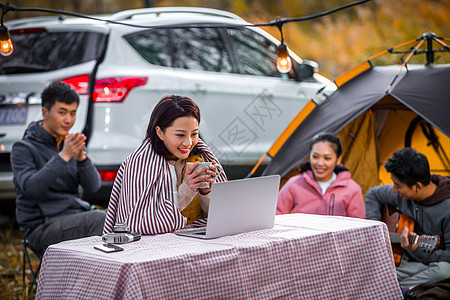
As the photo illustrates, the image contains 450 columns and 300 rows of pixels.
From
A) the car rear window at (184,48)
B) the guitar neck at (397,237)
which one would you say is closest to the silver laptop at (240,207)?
the guitar neck at (397,237)

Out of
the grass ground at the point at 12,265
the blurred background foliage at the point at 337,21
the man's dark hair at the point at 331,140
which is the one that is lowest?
the grass ground at the point at 12,265

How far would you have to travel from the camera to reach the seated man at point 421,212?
13.0 feet

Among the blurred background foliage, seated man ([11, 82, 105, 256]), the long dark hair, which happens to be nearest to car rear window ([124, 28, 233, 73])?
seated man ([11, 82, 105, 256])

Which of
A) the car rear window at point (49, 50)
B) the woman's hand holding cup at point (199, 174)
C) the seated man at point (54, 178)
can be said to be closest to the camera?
the woman's hand holding cup at point (199, 174)

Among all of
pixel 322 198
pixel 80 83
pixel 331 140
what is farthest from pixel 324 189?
pixel 80 83

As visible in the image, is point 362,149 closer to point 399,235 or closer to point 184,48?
point 399,235

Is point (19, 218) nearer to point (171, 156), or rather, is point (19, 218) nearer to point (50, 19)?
point (171, 156)

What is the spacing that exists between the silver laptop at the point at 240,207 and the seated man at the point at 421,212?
1.32 m

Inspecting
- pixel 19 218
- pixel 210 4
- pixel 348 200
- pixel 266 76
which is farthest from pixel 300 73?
pixel 210 4

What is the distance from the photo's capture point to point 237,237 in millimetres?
2816

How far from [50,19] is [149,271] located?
392 centimetres

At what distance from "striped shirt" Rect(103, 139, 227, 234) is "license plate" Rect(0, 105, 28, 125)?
2490 millimetres

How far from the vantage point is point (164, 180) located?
3102 mm

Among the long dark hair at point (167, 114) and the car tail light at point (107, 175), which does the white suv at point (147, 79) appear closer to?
the car tail light at point (107, 175)
